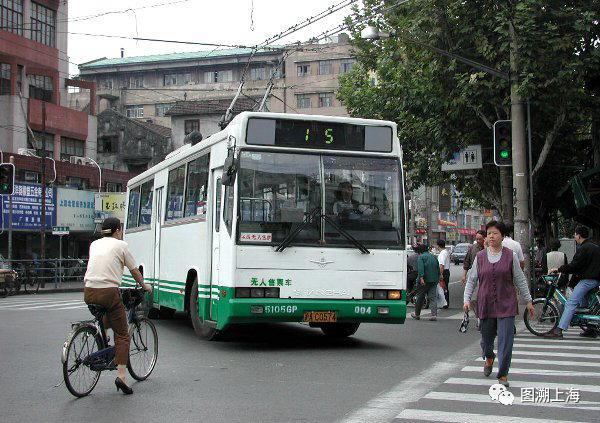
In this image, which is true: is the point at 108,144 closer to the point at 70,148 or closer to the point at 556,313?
the point at 70,148

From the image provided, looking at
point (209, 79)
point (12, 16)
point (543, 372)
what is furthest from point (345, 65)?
point (543, 372)

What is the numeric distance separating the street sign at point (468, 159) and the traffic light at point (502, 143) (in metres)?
5.15

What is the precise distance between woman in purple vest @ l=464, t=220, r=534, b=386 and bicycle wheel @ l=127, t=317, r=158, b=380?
3.68 metres

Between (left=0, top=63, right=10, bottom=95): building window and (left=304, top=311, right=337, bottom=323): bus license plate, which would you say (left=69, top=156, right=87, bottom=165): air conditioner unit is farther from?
(left=304, top=311, right=337, bottom=323): bus license plate

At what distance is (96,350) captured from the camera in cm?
829

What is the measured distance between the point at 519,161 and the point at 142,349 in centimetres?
1217

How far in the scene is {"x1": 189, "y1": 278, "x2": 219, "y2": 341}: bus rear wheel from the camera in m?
12.8

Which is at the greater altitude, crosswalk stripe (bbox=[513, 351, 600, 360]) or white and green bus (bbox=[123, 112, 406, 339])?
white and green bus (bbox=[123, 112, 406, 339])

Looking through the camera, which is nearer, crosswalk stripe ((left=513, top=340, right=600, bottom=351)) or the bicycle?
the bicycle

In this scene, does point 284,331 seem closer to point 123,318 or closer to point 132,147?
point 123,318

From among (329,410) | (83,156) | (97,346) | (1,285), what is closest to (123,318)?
(97,346)

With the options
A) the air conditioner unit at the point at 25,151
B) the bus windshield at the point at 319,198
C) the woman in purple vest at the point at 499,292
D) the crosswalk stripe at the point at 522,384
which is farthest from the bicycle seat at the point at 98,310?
the air conditioner unit at the point at 25,151

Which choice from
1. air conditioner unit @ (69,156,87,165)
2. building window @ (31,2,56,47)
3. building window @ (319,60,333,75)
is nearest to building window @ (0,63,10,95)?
building window @ (31,2,56,47)

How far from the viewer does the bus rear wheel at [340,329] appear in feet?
44.5
